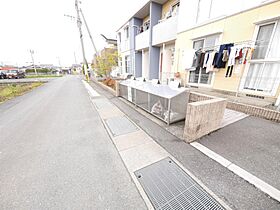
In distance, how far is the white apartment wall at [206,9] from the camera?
4.56 meters

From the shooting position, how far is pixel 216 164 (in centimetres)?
217

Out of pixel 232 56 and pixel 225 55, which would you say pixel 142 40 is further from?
pixel 232 56

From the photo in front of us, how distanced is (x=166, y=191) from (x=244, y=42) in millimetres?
5820

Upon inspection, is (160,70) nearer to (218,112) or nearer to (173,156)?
(218,112)

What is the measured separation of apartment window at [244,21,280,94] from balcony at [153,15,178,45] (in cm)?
462

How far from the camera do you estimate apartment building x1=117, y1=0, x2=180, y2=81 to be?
8328 mm

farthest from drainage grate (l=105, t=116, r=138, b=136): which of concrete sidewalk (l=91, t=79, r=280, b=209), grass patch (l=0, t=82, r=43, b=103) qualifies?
grass patch (l=0, t=82, r=43, b=103)

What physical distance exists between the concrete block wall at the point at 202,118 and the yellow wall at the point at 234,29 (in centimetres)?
290

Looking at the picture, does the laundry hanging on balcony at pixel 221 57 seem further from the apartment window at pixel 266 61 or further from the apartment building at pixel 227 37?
the apartment window at pixel 266 61

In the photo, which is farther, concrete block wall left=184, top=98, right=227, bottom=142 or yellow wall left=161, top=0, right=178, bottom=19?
yellow wall left=161, top=0, right=178, bottom=19

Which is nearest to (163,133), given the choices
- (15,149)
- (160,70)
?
(15,149)

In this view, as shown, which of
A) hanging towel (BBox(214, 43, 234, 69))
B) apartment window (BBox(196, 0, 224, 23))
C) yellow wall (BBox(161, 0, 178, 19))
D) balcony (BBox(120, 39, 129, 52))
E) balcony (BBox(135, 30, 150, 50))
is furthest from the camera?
balcony (BBox(120, 39, 129, 52))

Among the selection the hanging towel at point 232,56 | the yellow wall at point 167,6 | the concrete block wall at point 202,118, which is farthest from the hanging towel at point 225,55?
the yellow wall at point 167,6

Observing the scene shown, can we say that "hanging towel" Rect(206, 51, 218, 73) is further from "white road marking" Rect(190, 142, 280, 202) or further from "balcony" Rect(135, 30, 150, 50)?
"balcony" Rect(135, 30, 150, 50)
